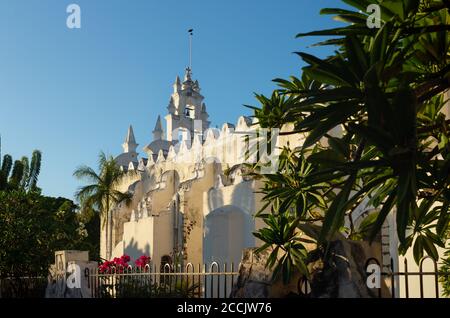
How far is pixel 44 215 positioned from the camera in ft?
62.3

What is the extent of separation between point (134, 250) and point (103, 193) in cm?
858

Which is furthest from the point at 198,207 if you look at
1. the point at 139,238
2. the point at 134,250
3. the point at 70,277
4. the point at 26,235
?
the point at 70,277

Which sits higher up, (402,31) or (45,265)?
(402,31)

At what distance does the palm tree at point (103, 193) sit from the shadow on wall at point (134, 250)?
7556 millimetres

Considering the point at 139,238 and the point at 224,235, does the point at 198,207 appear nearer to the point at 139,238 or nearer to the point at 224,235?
the point at 139,238

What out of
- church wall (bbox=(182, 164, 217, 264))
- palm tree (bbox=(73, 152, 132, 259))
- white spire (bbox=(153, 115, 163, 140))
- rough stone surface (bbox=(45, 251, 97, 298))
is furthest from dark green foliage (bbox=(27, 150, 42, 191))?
rough stone surface (bbox=(45, 251, 97, 298))

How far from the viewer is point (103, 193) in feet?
105

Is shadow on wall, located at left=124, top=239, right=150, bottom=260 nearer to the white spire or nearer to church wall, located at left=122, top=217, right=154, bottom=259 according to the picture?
church wall, located at left=122, top=217, right=154, bottom=259

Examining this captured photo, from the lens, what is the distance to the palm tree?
32.0m

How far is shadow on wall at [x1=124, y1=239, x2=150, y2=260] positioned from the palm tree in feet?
24.8

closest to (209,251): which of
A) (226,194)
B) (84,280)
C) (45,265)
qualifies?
(226,194)
